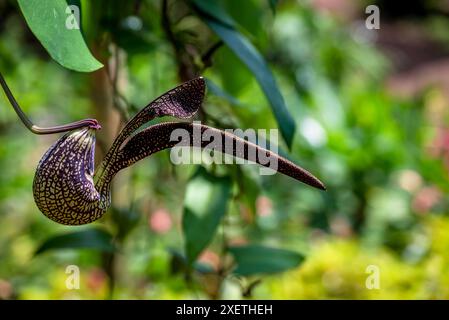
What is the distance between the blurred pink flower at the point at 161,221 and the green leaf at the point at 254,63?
3.45 ft

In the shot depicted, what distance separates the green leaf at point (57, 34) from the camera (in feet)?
1.78

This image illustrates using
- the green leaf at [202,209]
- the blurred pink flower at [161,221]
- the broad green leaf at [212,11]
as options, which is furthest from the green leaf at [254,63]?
the blurred pink flower at [161,221]

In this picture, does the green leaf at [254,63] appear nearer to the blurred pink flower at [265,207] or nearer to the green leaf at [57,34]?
the green leaf at [57,34]

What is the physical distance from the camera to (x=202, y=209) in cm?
88

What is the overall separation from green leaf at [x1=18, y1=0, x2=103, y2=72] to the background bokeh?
345 mm

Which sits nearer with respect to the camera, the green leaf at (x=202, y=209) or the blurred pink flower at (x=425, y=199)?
the green leaf at (x=202, y=209)

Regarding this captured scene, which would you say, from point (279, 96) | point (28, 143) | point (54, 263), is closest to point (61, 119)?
point (28, 143)

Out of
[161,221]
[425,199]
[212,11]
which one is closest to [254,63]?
[212,11]

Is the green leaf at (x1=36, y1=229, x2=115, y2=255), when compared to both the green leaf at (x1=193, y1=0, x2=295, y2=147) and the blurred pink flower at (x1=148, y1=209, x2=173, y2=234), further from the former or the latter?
the blurred pink flower at (x1=148, y1=209, x2=173, y2=234)


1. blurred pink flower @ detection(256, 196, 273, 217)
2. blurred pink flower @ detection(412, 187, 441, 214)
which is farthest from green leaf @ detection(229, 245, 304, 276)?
blurred pink flower @ detection(412, 187, 441, 214)

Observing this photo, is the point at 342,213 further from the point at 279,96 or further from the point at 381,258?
the point at 279,96

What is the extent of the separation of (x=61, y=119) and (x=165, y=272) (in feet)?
2.66

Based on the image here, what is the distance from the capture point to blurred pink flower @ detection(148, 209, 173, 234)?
72.1 inches
